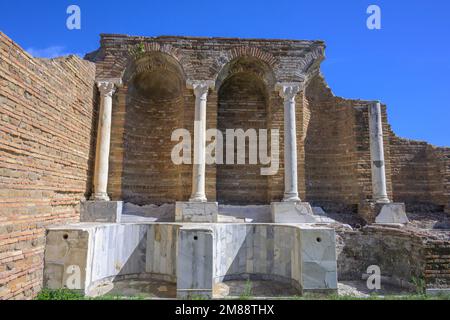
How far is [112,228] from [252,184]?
4638 millimetres

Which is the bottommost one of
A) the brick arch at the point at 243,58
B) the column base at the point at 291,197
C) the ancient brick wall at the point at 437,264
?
the ancient brick wall at the point at 437,264

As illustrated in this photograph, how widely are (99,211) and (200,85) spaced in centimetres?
472

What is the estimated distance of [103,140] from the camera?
8711mm

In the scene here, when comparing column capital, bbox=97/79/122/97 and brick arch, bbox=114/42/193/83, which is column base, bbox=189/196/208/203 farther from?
column capital, bbox=97/79/122/97

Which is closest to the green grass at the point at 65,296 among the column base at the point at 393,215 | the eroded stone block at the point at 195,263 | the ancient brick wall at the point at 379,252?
the eroded stone block at the point at 195,263

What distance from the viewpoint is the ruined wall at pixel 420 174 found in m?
10.5

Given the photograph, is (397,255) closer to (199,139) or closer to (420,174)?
(420,174)

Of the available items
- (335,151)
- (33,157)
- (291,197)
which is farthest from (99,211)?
(335,151)

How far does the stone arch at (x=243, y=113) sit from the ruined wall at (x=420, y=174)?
4.98 m

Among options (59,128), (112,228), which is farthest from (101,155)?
(112,228)

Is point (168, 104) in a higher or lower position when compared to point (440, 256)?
higher

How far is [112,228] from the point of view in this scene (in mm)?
6902

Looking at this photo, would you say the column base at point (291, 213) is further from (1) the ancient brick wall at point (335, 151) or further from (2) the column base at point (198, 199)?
(2) the column base at point (198, 199)
